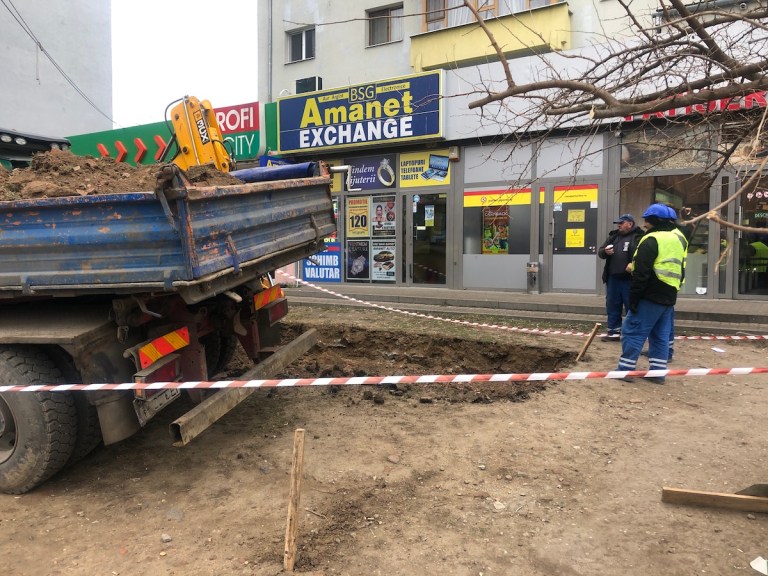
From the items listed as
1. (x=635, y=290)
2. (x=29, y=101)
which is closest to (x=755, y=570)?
(x=635, y=290)

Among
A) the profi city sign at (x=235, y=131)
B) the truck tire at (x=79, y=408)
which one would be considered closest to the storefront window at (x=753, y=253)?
the truck tire at (x=79, y=408)

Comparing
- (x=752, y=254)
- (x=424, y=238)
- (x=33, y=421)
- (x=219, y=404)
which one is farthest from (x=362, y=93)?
(x=33, y=421)

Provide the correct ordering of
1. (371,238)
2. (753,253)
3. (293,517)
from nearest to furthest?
1. (293,517)
2. (753,253)
3. (371,238)

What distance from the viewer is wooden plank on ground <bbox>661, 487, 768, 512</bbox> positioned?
10.4 ft

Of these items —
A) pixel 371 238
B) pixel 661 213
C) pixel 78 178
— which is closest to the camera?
pixel 78 178

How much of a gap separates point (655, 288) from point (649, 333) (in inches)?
18.6

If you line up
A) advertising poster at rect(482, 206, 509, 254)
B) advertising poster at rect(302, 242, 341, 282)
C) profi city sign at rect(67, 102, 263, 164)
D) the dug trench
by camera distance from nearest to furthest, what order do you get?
the dug trench → advertising poster at rect(482, 206, 509, 254) → advertising poster at rect(302, 242, 341, 282) → profi city sign at rect(67, 102, 263, 164)

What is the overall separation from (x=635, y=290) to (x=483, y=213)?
738cm

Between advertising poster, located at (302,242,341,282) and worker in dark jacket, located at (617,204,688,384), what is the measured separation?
32.4 ft

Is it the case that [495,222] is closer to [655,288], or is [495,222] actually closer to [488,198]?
[488,198]

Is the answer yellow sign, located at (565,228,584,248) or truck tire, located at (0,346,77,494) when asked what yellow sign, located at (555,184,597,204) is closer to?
yellow sign, located at (565,228,584,248)

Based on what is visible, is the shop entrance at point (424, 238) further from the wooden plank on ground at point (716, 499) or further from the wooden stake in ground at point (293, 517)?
the wooden stake in ground at point (293, 517)

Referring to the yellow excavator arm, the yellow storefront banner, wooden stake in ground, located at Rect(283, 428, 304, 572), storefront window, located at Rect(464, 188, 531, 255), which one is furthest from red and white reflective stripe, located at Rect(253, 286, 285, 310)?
storefront window, located at Rect(464, 188, 531, 255)

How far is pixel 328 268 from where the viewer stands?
15.1m
